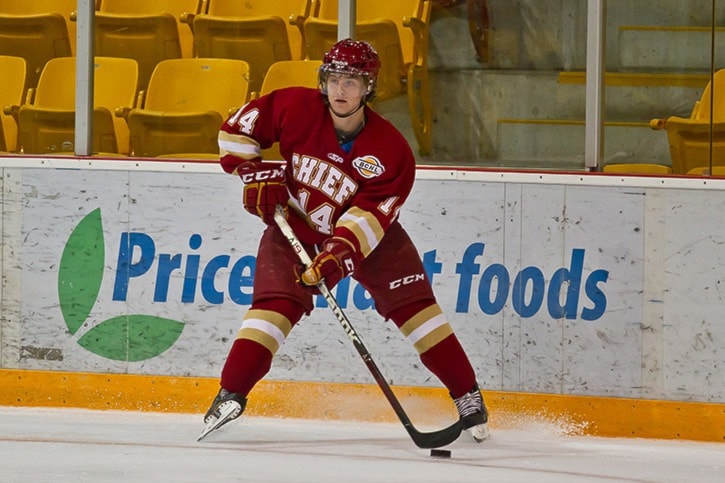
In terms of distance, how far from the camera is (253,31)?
179 inches

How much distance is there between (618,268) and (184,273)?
1.40m

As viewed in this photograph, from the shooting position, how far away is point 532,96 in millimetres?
4227

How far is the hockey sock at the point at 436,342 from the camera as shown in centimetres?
367

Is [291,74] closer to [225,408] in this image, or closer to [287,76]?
[287,76]

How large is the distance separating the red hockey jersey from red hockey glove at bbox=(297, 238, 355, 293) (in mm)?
74

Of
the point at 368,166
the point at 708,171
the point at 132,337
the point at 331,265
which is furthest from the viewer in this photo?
the point at 132,337

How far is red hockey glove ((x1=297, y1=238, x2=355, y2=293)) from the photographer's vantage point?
3430 mm

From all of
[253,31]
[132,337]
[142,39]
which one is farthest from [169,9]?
[132,337]

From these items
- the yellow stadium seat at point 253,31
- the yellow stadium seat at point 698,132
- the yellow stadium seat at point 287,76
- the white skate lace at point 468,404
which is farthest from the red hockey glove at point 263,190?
the yellow stadium seat at point 698,132

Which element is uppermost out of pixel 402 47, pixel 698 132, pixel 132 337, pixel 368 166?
pixel 402 47

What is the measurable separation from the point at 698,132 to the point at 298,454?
66.4 inches

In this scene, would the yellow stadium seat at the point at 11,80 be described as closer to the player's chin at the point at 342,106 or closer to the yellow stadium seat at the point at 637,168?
the player's chin at the point at 342,106

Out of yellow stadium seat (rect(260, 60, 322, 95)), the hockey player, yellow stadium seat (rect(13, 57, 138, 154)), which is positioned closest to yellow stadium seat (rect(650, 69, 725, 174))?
the hockey player

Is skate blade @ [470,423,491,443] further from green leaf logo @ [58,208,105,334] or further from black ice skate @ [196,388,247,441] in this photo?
green leaf logo @ [58,208,105,334]
